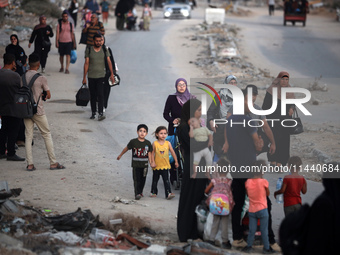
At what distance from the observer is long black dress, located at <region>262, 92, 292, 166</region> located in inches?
460

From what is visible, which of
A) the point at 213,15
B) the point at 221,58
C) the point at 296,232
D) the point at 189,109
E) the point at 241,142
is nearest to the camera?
the point at 296,232

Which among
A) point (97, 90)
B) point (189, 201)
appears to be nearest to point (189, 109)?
point (189, 201)

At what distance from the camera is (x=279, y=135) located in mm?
11781

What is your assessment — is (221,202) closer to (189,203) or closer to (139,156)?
(189,203)

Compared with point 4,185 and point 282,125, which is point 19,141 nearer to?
point 4,185

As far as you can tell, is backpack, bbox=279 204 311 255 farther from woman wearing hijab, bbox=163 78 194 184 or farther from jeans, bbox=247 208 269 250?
woman wearing hijab, bbox=163 78 194 184

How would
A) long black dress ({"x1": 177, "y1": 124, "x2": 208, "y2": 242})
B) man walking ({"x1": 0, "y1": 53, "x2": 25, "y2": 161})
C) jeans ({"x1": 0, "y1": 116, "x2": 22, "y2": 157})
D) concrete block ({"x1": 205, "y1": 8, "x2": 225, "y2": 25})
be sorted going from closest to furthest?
long black dress ({"x1": 177, "y1": 124, "x2": 208, "y2": 242}) < man walking ({"x1": 0, "y1": 53, "x2": 25, "y2": 161}) < jeans ({"x1": 0, "y1": 116, "x2": 22, "y2": 157}) < concrete block ({"x1": 205, "y1": 8, "x2": 225, "y2": 25})

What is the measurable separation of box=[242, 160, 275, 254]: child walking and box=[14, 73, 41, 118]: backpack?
4.27m

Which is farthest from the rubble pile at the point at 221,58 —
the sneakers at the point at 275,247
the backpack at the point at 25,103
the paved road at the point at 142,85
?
the sneakers at the point at 275,247

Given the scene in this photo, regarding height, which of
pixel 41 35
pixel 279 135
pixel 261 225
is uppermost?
pixel 41 35

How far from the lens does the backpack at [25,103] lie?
10.8 metres

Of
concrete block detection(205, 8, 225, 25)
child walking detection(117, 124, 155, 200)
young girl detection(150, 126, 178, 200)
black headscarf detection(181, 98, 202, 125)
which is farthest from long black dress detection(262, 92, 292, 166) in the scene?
concrete block detection(205, 8, 225, 25)

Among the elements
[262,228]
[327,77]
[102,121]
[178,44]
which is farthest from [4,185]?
[178,44]

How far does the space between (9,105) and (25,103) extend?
0.43 meters
